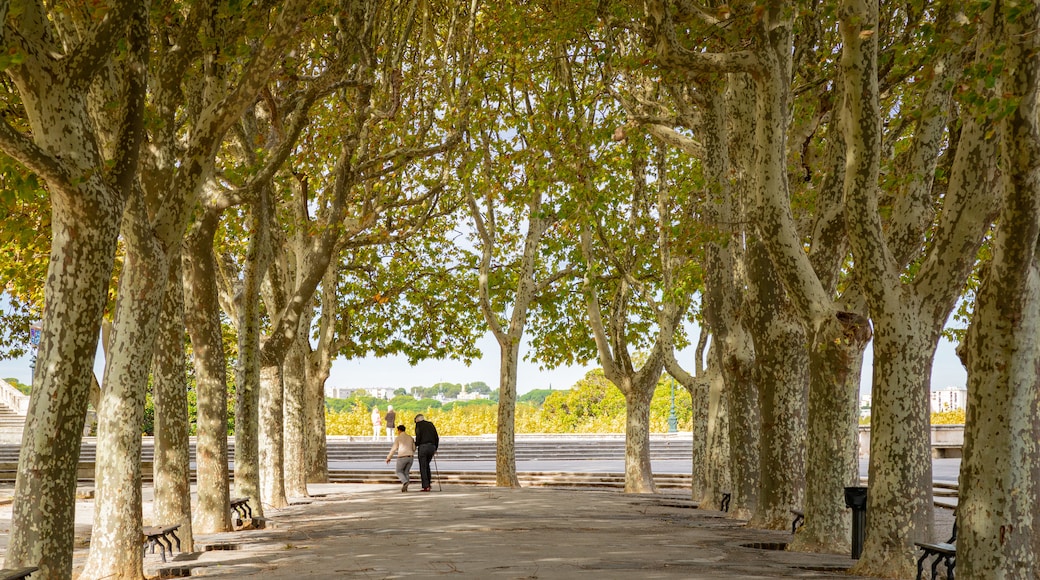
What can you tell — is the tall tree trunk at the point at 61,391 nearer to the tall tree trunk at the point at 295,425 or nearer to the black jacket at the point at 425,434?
the tall tree trunk at the point at 295,425

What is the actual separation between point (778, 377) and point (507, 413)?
37.3ft

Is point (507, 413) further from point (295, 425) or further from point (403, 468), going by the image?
point (295, 425)

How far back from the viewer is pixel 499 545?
1127 cm

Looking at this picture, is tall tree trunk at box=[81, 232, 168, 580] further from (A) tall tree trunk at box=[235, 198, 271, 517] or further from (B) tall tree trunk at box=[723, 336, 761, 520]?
(B) tall tree trunk at box=[723, 336, 761, 520]

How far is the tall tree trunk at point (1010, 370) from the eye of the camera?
6395 millimetres

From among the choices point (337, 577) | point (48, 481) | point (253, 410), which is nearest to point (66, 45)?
point (48, 481)

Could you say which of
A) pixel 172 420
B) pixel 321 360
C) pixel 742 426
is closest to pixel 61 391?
pixel 172 420

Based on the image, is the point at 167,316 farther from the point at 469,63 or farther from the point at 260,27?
the point at 469,63

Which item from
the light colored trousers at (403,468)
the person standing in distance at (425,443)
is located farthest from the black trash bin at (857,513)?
the light colored trousers at (403,468)

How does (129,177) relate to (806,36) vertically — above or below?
below

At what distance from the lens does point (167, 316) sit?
34.2 ft

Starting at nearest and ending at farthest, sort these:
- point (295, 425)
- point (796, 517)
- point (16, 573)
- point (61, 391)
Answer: point (16, 573) → point (61, 391) → point (796, 517) → point (295, 425)

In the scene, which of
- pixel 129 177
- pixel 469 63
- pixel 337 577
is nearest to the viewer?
pixel 129 177

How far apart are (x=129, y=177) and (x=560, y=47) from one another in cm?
1428
